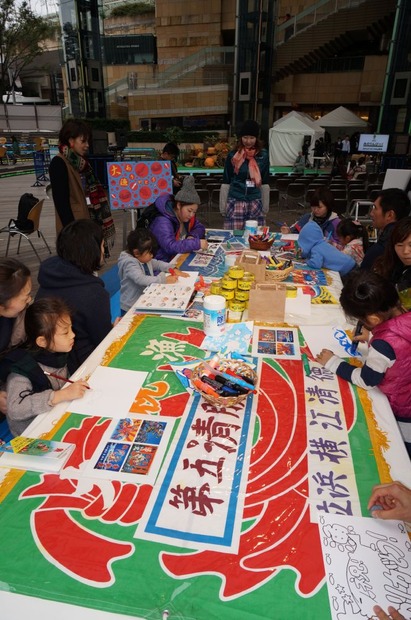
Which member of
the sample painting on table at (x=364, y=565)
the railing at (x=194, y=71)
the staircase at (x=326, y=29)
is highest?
the staircase at (x=326, y=29)

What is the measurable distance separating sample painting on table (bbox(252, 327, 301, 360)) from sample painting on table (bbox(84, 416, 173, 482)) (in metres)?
0.62

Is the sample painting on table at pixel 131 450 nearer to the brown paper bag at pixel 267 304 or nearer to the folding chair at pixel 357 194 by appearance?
the brown paper bag at pixel 267 304

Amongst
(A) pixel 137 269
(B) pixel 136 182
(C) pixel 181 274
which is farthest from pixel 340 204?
(A) pixel 137 269

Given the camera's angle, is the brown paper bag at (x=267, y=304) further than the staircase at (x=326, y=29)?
No

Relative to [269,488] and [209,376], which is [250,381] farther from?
[269,488]

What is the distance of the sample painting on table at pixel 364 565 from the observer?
0.86m

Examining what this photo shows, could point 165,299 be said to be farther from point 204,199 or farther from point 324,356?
point 204,199

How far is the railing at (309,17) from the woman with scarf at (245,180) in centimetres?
1675

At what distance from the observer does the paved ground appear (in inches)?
226

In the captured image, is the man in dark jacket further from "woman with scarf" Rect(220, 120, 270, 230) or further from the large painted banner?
the large painted banner

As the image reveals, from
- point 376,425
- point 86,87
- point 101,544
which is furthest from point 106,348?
point 86,87

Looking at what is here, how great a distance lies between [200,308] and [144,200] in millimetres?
3237

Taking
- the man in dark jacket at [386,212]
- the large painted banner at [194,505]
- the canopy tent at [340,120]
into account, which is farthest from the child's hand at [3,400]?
the canopy tent at [340,120]

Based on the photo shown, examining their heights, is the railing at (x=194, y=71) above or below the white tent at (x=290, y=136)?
above
